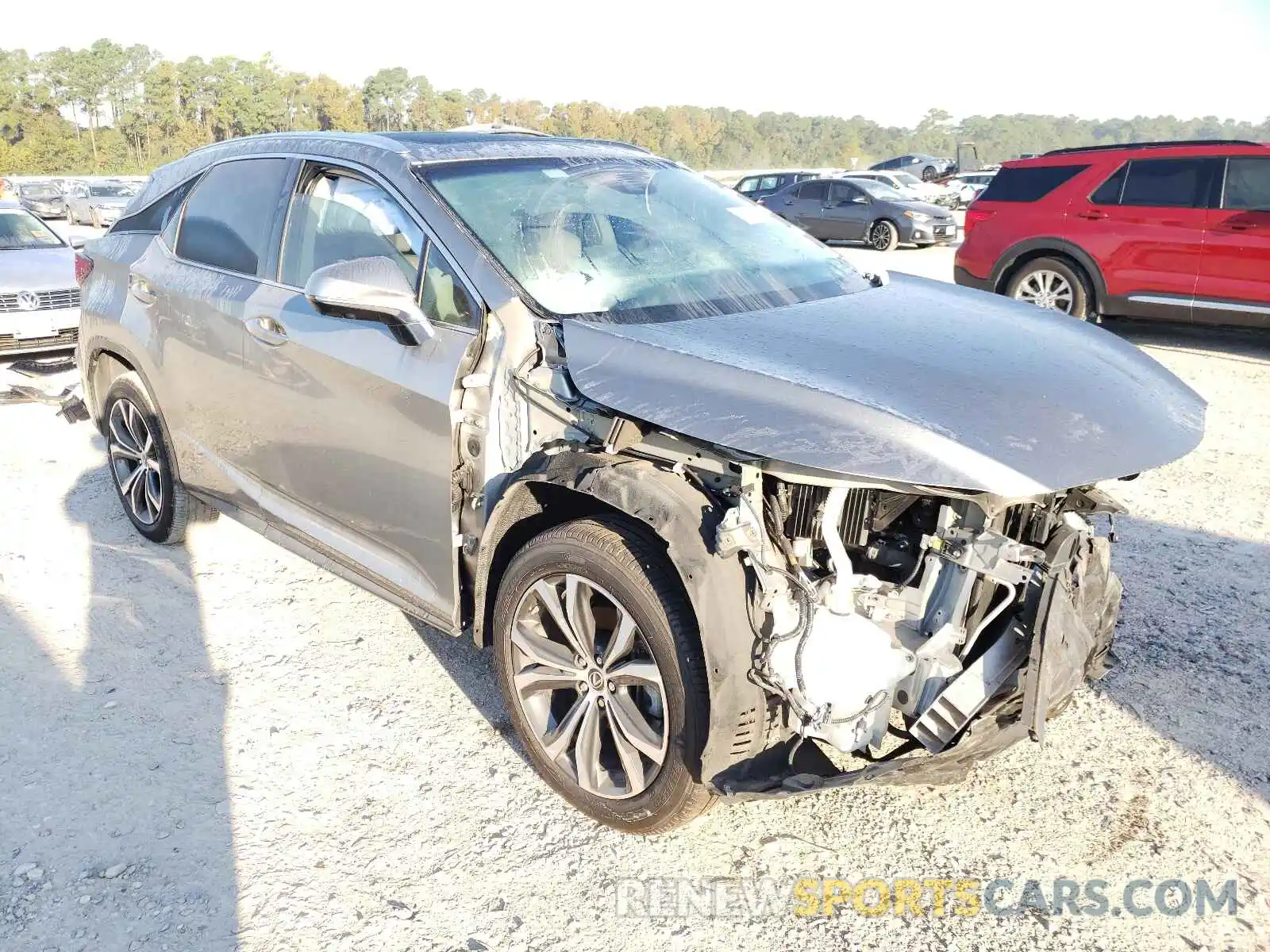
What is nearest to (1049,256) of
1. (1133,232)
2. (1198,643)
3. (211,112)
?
(1133,232)

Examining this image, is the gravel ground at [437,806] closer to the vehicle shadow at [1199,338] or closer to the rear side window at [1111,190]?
the vehicle shadow at [1199,338]

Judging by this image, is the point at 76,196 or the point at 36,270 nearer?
the point at 36,270

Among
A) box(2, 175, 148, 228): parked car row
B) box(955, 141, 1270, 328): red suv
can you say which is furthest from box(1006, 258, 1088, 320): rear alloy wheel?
box(2, 175, 148, 228): parked car row

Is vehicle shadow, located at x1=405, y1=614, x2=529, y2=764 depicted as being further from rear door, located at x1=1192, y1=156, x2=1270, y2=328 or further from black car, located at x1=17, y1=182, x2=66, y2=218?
black car, located at x1=17, y1=182, x2=66, y2=218

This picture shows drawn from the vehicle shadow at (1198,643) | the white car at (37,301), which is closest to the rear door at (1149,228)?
the vehicle shadow at (1198,643)

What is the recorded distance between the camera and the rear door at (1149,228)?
8.61 m

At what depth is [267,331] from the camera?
3.56 m

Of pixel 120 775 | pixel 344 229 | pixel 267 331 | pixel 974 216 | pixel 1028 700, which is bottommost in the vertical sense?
pixel 120 775

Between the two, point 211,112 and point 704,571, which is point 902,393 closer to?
point 704,571

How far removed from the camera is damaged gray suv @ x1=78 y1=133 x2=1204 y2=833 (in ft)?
7.75

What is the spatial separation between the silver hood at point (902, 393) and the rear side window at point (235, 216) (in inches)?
66.0

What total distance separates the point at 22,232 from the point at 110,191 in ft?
66.5

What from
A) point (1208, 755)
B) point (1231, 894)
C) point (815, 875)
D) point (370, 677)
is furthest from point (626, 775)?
point (1208, 755)

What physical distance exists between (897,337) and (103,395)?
13.7 ft
